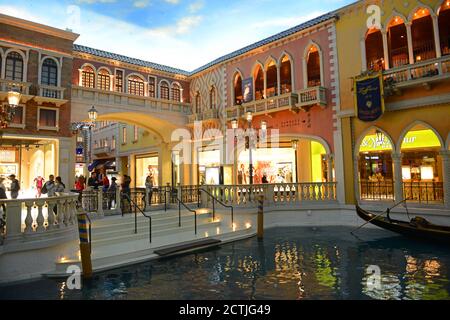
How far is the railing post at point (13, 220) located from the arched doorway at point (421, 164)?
493 inches

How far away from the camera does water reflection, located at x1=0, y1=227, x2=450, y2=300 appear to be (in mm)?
5453

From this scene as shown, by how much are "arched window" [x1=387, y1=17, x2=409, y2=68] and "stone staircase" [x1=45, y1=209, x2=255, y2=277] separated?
9.15 meters

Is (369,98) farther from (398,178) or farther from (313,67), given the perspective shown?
(313,67)

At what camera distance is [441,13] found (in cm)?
1099

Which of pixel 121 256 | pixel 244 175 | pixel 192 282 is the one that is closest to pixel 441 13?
pixel 244 175

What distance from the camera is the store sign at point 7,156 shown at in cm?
1708

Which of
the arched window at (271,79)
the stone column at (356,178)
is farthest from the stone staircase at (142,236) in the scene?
the arched window at (271,79)

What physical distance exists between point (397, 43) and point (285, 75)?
196 inches

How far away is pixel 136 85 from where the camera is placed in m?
17.1

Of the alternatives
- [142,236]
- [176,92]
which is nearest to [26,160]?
[176,92]

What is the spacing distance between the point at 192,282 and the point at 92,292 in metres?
1.85

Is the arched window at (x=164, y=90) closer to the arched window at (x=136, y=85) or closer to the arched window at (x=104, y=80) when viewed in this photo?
the arched window at (x=136, y=85)

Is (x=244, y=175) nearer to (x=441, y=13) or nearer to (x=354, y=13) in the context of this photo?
(x=354, y=13)
